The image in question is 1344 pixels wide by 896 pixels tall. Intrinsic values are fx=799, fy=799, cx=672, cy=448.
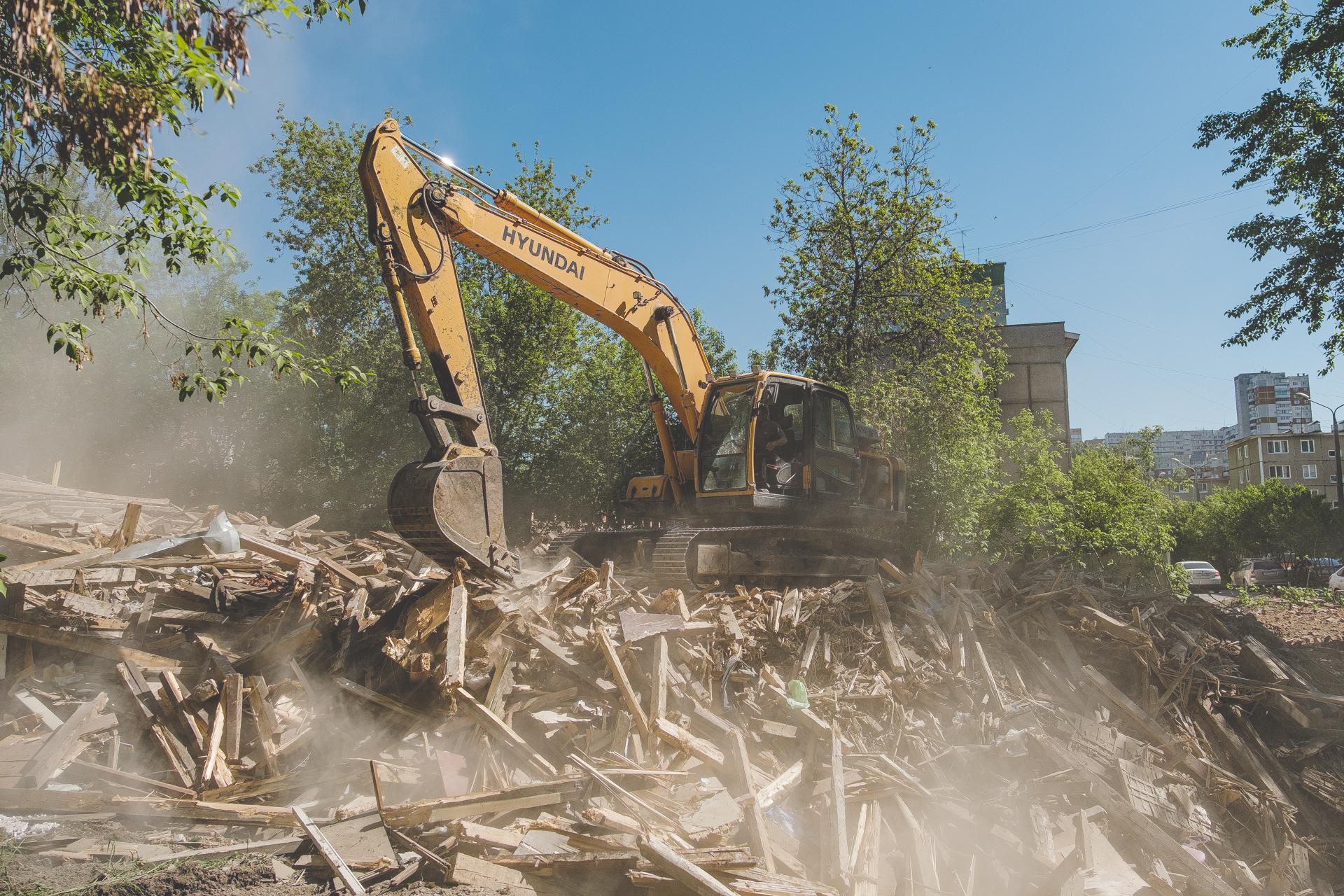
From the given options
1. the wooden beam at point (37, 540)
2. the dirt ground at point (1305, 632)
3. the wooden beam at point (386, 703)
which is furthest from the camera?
the dirt ground at point (1305, 632)

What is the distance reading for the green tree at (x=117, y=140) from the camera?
165 inches

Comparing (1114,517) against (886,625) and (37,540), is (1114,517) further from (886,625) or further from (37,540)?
(37,540)

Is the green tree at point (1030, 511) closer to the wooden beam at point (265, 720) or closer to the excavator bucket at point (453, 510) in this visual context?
the excavator bucket at point (453, 510)

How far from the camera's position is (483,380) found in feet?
63.8

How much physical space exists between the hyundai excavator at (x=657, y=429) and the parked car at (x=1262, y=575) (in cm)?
2764

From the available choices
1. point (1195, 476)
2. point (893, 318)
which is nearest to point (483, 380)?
point (893, 318)

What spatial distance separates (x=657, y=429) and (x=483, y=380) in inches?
403

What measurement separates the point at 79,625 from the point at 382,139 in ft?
16.4

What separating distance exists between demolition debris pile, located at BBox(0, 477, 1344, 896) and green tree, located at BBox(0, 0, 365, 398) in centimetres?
265

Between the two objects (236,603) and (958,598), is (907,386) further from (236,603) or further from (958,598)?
(236,603)

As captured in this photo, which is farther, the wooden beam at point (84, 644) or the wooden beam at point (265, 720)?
the wooden beam at point (84, 644)

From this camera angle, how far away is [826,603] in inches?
321

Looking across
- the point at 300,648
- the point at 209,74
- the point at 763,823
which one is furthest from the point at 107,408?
the point at 763,823

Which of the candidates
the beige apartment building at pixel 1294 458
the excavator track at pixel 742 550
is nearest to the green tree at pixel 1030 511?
the excavator track at pixel 742 550
